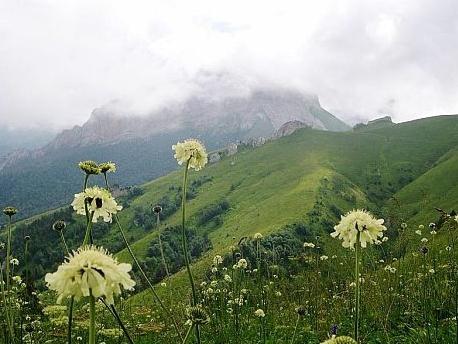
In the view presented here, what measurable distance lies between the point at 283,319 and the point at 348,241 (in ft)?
24.3

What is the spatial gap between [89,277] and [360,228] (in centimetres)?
332

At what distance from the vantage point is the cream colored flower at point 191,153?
845 centimetres

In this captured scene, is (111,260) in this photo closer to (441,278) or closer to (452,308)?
(452,308)

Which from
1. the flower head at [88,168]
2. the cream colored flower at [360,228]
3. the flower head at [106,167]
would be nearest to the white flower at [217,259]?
the flower head at [106,167]

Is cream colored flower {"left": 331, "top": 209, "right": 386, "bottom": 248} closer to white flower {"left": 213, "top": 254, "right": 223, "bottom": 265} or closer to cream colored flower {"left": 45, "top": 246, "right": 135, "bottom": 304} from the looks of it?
cream colored flower {"left": 45, "top": 246, "right": 135, "bottom": 304}

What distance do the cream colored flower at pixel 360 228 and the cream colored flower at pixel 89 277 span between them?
2.95 meters

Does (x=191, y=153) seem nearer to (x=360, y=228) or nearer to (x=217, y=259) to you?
(x=360, y=228)

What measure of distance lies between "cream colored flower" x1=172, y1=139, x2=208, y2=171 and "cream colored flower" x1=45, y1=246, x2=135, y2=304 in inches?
179

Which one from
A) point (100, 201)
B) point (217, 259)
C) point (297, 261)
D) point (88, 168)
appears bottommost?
point (297, 261)

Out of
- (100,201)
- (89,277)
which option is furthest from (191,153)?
(89,277)

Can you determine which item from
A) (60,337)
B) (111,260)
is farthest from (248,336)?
(111,260)

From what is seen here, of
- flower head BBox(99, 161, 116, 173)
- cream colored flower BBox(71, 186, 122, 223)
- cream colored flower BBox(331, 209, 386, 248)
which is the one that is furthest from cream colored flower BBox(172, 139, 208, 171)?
cream colored flower BBox(331, 209, 386, 248)

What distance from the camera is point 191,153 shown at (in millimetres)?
8406

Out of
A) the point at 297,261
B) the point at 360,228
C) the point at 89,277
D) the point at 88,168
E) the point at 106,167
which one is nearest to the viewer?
the point at 89,277
